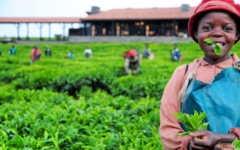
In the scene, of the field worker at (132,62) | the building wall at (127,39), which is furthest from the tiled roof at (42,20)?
the field worker at (132,62)

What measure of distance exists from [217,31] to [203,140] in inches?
23.2

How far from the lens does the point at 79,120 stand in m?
3.97

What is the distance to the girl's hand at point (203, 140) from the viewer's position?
1.62 metres

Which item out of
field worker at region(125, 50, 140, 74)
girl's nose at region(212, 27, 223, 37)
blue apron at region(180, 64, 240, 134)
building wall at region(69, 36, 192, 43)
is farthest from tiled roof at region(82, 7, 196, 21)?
blue apron at region(180, 64, 240, 134)

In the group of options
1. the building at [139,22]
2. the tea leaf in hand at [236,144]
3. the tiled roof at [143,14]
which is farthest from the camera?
the building at [139,22]

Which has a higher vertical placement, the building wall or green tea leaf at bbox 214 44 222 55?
green tea leaf at bbox 214 44 222 55

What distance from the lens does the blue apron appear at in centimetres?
174

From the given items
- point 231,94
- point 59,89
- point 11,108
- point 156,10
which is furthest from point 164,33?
point 231,94

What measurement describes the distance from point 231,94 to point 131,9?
40593 mm

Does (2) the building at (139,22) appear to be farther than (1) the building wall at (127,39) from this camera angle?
Yes

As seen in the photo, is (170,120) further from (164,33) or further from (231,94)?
(164,33)

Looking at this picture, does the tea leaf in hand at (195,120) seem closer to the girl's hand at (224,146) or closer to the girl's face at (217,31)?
the girl's hand at (224,146)

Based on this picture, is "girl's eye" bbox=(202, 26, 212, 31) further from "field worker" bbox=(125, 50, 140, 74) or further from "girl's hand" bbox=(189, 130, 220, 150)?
"field worker" bbox=(125, 50, 140, 74)

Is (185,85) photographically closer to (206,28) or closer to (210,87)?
(210,87)
